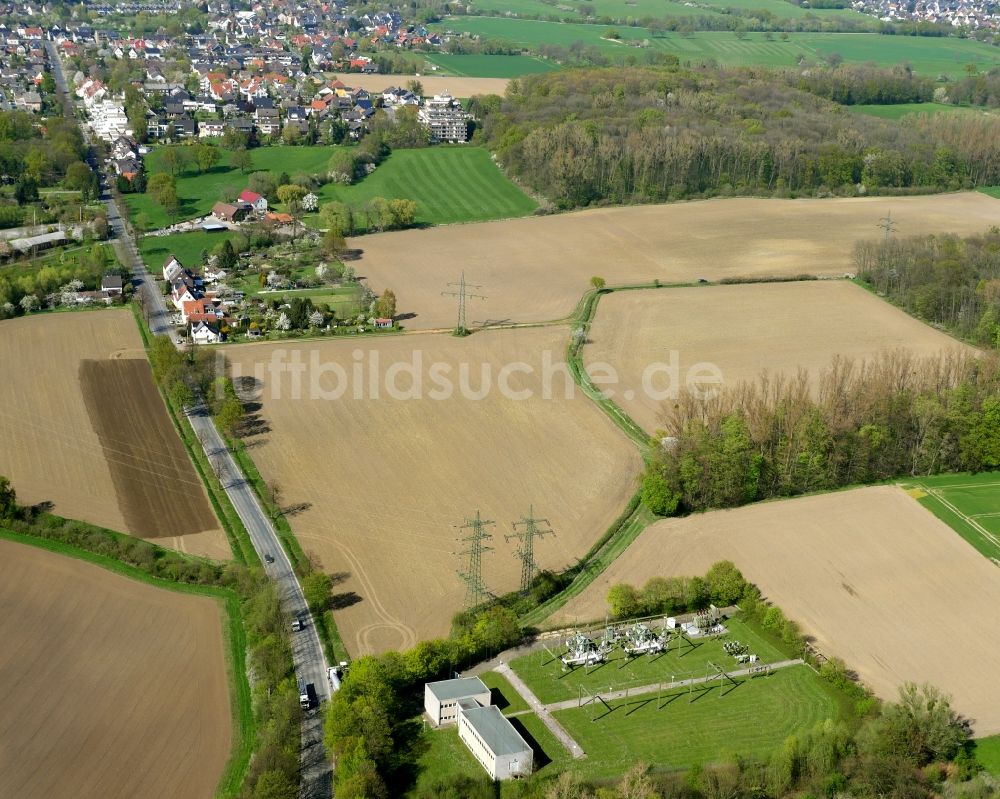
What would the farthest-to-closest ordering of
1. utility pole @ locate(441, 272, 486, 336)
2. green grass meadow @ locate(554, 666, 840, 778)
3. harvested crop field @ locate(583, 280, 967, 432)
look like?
utility pole @ locate(441, 272, 486, 336) < harvested crop field @ locate(583, 280, 967, 432) < green grass meadow @ locate(554, 666, 840, 778)

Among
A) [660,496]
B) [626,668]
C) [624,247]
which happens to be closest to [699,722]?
[626,668]

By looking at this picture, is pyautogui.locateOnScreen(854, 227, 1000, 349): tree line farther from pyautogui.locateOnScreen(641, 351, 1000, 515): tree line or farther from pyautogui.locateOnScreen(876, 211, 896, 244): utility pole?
pyautogui.locateOnScreen(641, 351, 1000, 515): tree line

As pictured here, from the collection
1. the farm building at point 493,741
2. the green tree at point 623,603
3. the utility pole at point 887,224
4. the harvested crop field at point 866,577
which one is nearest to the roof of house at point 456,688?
the farm building at point 493,741

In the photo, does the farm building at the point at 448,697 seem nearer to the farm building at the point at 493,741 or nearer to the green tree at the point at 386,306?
the farm building at the point at 493,741

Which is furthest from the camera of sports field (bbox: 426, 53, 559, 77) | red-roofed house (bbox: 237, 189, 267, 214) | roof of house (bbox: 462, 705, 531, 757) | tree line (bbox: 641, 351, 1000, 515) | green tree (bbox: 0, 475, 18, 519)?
sports field (bbox: 426, 53, 559, 77)

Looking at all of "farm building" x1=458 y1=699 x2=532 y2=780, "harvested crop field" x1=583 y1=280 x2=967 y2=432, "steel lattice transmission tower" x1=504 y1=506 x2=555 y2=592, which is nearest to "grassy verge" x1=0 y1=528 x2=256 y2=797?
"farm building" x1=458 y1=699 x2=532 y2=780

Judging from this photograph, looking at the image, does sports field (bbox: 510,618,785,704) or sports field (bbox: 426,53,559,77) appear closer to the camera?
sports field (bbox: 510,618,785,704)
